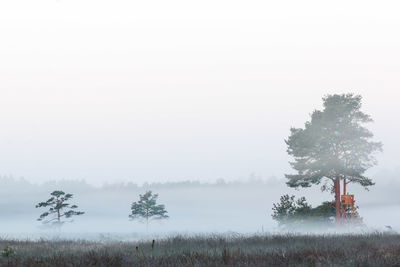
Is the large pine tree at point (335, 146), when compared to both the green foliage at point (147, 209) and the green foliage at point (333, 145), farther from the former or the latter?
the green foliage at point (147, 209)

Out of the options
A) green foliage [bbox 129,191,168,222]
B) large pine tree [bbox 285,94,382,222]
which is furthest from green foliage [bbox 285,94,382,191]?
green foliage [bbox 129,191,168,222]

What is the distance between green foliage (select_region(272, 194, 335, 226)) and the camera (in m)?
37.2

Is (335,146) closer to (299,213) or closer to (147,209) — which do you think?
(299,213)

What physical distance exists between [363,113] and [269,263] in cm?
3468

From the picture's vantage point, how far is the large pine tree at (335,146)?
37.7 metres

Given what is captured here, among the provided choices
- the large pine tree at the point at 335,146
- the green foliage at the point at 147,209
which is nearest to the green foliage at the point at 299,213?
the large pine tree at the point at 335,146

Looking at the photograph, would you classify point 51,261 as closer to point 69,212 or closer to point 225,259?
point 225,259

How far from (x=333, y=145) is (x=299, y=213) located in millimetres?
A: 6635

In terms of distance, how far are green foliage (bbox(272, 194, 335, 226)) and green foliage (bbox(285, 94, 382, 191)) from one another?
2177 mm

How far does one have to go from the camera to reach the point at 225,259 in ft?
25.5

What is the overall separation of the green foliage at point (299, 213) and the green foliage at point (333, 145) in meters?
2.18

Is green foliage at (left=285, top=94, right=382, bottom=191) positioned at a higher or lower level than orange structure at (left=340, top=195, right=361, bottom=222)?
higher

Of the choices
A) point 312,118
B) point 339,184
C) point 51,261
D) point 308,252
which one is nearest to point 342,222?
point 339,184

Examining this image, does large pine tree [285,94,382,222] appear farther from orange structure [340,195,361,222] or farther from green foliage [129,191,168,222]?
green foliage [129,191,168,222]
